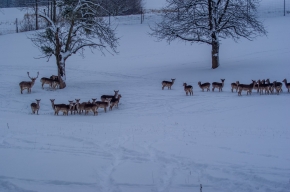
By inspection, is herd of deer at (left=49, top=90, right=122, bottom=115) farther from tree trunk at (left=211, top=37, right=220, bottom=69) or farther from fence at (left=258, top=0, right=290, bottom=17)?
fence at (left=258, top=0, right=290, bottom=17)

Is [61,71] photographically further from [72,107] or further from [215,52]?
[215,52]

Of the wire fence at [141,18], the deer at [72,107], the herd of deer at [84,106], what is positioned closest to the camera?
the herd of deer at [84,106]

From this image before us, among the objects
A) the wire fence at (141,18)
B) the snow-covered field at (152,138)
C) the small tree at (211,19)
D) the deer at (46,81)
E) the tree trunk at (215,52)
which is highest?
the wire fence at (141,18)

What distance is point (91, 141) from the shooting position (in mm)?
11180

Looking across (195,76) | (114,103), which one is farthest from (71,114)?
(195,76)

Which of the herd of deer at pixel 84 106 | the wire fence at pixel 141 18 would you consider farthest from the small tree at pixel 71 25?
the wire fence at pixel 141 18

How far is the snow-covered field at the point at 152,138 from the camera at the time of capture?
7.94m

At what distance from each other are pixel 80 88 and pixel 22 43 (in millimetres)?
23453

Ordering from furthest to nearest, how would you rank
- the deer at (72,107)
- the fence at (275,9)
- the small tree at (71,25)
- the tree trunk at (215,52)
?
the fence at (275,9) < the tree trunk at (215,52) < the small tree at (71,25) < the deer at (72,107)

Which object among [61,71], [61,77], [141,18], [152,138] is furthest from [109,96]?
[141,18]

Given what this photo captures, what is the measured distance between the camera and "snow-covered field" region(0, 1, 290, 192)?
794cm

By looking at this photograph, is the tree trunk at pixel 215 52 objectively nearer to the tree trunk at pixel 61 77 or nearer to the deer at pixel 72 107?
the tree trunk at pixel 61 77

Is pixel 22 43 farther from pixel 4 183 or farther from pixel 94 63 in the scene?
pixel 4 183

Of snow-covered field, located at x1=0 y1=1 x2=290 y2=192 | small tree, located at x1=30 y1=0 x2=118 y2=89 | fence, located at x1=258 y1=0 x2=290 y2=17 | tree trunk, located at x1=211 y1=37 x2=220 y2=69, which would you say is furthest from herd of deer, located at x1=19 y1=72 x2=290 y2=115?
fence, located at x1=258 y1=0 x2=290 y2=17
